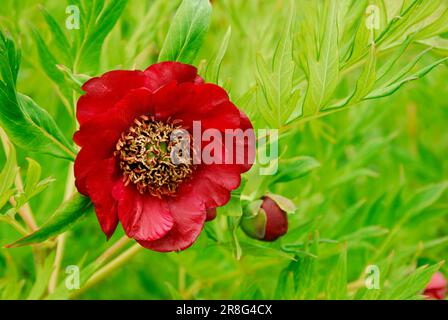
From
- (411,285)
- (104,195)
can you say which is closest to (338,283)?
(411,285)

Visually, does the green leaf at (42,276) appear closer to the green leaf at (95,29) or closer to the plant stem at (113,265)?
the plant stem at (113,265)

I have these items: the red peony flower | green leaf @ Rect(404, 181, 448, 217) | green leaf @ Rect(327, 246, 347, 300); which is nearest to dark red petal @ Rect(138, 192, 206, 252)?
the red peony flower

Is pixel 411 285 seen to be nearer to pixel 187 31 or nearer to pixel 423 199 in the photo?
pixel 423 199

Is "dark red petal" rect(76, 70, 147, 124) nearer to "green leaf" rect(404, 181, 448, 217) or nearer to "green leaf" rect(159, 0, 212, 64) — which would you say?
"green leaf" rect(159, 0, 212, 64)

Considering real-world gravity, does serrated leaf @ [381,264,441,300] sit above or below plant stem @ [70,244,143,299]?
below

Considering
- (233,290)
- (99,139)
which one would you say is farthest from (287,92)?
(233,290)

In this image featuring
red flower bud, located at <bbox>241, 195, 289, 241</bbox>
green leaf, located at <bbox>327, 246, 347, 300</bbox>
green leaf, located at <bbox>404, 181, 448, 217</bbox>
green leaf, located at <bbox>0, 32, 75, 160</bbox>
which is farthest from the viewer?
green leaf, located at <bbox>404, 181, 448, 217</bbox>
